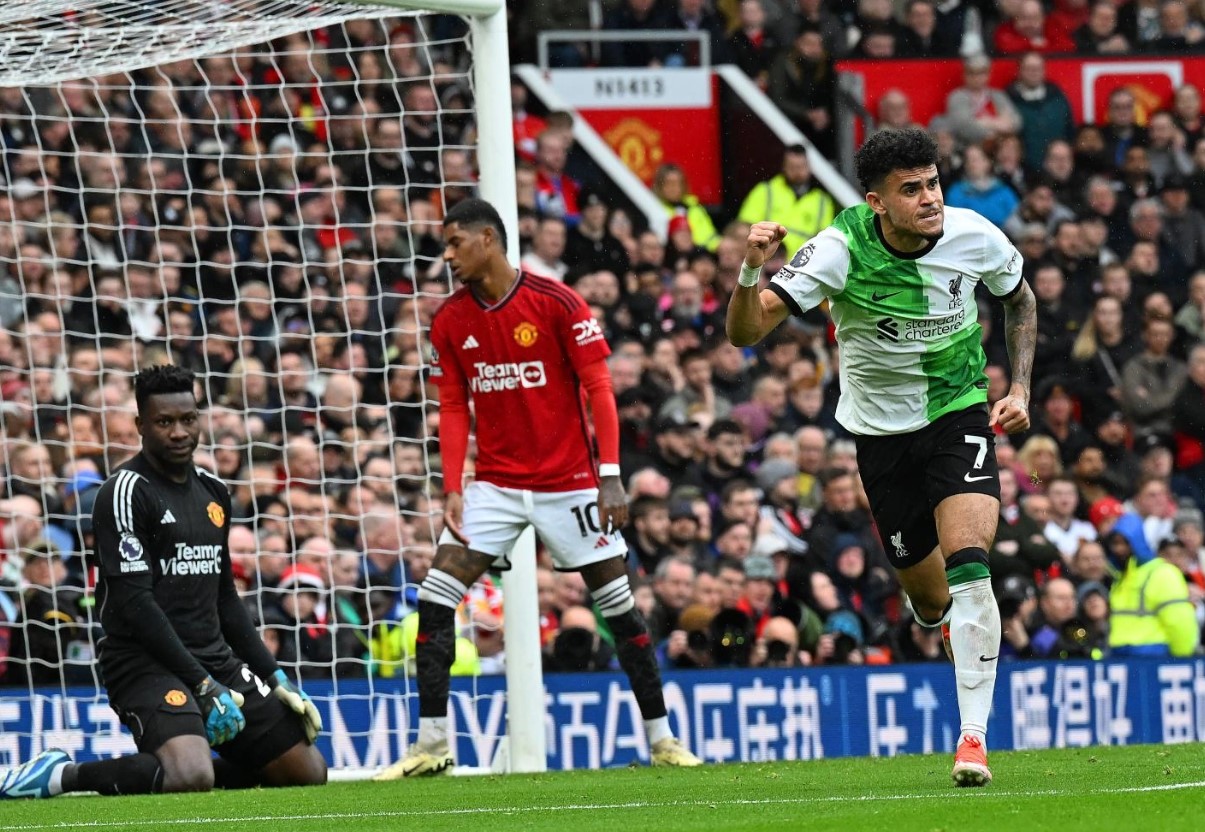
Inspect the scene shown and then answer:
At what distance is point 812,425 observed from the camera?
14.9m

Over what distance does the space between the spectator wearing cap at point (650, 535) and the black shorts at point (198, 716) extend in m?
4.43

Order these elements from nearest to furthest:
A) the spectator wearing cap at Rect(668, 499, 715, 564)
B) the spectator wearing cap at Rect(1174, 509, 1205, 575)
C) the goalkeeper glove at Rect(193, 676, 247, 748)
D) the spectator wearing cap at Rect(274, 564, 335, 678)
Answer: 1. the goalkeeper glove at Rect(193, 676, 247, 748)
2. the spectator wearing cap at Rect(274, 564, 335, 678)
3. the spectator wearing cap at Rect(668, 499, 715, 564)
4. the spectator wearing cap at Rect(1174, 509, 1205, 575)

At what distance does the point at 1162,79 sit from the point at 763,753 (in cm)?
937

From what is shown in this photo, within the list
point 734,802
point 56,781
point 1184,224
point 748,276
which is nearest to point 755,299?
point 748,276

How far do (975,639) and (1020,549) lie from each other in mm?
7009

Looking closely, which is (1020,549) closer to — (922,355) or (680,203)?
(680,203)

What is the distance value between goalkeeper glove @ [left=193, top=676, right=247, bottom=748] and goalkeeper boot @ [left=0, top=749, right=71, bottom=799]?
2.42 ft

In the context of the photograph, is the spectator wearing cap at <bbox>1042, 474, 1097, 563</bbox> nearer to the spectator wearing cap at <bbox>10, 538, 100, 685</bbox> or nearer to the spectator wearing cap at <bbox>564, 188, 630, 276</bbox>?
the spectator wearing cap at <bbox>564, 188, 630, 276</bbox>

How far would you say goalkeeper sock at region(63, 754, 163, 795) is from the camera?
27.3 ft

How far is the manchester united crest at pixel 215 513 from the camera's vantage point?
28.7ft

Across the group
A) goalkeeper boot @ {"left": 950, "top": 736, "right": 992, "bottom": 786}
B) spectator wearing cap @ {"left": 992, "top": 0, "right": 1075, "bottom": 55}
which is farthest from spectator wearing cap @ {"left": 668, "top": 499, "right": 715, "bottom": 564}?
spectator wearing cap @ {"left": 992, "top": 0, "right": 1075, "bottom": 55}

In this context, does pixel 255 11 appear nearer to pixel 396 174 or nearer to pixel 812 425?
pixel 396 174

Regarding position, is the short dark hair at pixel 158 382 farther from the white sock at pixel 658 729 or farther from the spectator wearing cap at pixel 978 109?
the spectator wearing cap at pixel 978 109

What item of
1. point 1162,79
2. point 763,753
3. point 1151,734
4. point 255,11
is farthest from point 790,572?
point 1162,79
